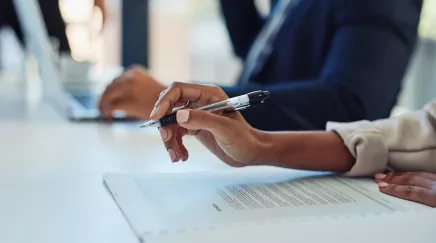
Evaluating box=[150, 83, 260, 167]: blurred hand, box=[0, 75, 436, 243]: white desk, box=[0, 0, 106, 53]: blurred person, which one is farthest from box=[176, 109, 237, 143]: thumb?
box=[0, 0, 106, 53]: blurred person

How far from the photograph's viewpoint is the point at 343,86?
107cm

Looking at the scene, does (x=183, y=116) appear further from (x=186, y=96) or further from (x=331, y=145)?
(x=331, y=145)

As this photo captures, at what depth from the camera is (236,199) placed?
2.23 feet

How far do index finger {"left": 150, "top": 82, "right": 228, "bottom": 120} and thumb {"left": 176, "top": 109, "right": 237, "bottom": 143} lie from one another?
0.15ft

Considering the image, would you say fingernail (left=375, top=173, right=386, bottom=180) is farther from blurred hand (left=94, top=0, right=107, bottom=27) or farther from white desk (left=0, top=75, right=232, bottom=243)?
blurred hand (left=94, top=0, right=107, bottom=27)

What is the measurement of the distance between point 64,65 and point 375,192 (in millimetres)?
1228

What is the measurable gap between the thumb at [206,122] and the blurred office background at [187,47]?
1.38 metres

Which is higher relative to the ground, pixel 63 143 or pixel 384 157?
pixel 384 157

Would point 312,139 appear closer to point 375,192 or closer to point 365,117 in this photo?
point 375,192

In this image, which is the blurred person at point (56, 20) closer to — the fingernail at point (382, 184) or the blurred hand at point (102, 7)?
the blurred hand at point (102, 7)

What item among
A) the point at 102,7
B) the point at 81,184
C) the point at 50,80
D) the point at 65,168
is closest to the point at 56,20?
the point at 102,7

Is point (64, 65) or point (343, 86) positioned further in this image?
point (64, 65)

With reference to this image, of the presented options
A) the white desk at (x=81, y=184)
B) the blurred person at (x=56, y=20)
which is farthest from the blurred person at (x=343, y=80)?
the blurred person at (x=56, y=20)

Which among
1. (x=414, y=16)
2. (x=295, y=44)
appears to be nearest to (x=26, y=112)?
(x=295, y=44)
